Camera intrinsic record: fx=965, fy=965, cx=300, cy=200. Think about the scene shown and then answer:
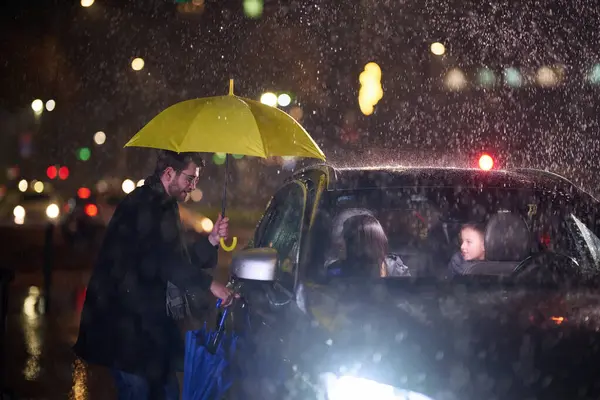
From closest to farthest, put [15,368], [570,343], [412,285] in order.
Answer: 1. [570,343]
2. [412,285]
3. [15,368]

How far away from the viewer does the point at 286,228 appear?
17.1ft

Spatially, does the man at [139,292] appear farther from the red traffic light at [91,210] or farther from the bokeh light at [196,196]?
the bokeh light at [196,196]

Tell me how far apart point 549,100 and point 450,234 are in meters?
28.5

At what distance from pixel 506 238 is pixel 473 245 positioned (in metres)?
0.36

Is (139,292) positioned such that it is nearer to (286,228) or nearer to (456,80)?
(286,228)

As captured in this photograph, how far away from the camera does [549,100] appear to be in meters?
33.5

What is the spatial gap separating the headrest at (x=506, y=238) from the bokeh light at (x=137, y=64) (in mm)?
43126

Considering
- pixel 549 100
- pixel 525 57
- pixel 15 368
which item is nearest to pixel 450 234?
pixel 15 368

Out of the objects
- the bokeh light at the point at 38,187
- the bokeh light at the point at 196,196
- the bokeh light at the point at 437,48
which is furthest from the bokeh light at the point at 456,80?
the bokeh light at the point at 38,187

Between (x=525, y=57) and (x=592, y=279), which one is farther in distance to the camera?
(x=525, y=57)

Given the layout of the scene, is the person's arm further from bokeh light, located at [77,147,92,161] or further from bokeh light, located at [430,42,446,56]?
bokeh light, located at [430,42,446,56]

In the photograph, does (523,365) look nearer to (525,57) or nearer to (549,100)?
(549,100)

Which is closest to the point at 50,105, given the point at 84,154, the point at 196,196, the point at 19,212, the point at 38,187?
the point at 84,154

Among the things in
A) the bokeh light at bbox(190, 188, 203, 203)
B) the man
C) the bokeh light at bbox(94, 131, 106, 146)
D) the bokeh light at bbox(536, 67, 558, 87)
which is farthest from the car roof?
the bokeh light at bbox(190, 188, 203, 203)
